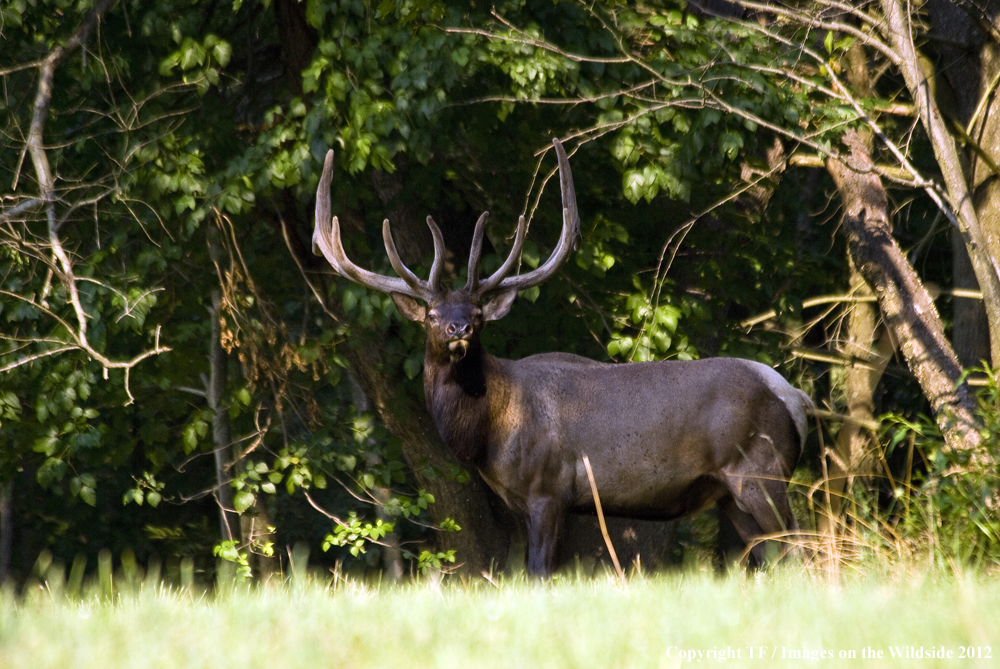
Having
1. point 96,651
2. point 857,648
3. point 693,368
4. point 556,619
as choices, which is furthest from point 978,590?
point 693,368

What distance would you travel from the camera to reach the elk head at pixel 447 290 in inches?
281

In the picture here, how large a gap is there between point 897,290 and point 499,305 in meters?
3.29

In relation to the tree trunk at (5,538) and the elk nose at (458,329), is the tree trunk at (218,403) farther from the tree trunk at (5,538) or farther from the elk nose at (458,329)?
the tree trunk at (5,538)

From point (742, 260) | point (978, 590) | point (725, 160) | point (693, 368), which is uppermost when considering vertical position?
point (725, 160)

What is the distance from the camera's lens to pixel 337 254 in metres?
7.79

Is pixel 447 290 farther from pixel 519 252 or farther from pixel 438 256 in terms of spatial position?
pixel 519 252

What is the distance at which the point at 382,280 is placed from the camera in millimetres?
7719

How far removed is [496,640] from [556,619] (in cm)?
36

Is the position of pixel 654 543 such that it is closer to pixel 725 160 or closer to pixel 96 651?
pixel 725 160

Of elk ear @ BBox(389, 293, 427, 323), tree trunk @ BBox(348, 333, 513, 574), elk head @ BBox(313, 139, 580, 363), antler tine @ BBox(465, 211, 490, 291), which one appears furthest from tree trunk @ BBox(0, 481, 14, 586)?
antler tine @ BBox(465, 211, 490, 291)

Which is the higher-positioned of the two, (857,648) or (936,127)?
(936,127)

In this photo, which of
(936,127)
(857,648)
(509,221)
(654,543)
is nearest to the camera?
(857,648)

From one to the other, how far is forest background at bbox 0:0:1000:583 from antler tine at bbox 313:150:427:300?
0.82 feet

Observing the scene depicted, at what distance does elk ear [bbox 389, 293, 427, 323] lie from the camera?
7688 millimetres
